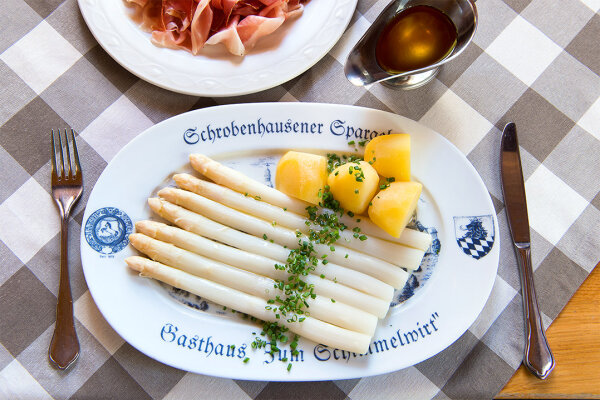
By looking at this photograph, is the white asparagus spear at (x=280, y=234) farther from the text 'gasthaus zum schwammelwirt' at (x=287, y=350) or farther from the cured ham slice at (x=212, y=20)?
the cured ham slice at (x=212, y=20)

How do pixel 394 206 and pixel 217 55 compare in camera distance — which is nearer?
pixel 394 206

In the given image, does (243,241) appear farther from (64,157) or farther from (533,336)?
(533,336)

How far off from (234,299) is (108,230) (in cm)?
53

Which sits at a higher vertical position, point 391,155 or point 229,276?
point 391,155

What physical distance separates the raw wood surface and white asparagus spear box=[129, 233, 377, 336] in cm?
67

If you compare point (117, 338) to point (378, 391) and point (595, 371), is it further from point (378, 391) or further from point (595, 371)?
point (595, 371)

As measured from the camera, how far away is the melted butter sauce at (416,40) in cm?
184

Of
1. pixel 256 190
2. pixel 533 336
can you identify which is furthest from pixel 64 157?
pixel 533 336

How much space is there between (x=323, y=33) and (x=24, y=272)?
4.79 ft

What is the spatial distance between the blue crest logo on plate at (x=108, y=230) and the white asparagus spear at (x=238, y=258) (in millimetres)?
57

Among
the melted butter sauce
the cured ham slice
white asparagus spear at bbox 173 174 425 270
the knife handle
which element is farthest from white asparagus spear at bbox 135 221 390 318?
the melted butter sauce

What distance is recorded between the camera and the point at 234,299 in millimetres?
1773

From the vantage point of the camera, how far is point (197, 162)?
1.84 meters

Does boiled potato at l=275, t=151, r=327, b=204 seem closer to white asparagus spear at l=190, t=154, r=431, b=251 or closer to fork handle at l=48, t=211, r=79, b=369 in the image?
white asparagus spear at l=190, t=154, r=431, b=251
